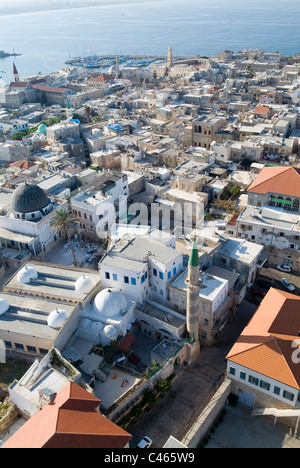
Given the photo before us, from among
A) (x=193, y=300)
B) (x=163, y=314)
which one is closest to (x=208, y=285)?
(x=193, y=300)

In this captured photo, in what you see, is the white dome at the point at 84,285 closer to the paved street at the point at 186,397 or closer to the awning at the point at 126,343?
the awning at the point at 126,343

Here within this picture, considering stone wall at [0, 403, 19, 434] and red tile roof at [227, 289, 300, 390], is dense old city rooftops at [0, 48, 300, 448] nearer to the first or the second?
red tile roof at [227, 289, 300, 390]

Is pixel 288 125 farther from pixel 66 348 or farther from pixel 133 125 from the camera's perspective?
pixel 66 348

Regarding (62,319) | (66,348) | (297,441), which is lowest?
(297,441)

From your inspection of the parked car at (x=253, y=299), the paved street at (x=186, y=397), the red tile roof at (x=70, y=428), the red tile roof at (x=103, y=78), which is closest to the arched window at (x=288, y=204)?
the parked car at (x=253, y=299)

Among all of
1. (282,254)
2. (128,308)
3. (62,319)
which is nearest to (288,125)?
(282,254)

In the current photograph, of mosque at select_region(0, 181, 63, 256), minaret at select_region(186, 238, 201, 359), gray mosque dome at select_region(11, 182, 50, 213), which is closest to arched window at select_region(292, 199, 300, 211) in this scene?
minaret at select_region(186, 238, 201, 359)

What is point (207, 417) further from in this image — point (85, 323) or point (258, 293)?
point (258, 293)
